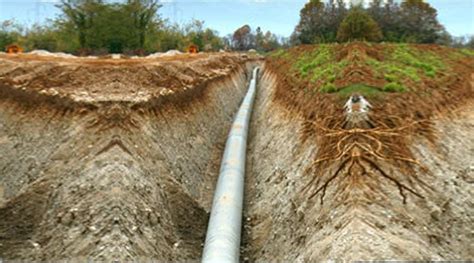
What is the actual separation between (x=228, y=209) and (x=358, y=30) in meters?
31.6

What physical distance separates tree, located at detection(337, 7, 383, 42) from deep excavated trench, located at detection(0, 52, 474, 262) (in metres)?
22.9

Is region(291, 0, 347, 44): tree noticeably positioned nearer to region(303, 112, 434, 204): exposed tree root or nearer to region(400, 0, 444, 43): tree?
region(400, 0, 444, 43): tree

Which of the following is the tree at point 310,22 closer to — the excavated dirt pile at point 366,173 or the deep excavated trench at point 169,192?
the excavated dirt pile at point 366,173

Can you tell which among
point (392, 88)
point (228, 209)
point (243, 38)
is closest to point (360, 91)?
point (392, 88)

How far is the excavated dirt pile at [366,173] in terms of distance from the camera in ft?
35.8

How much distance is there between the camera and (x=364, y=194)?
1170 cm

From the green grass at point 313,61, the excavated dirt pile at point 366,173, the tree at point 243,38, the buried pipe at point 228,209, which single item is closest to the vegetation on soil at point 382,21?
the green grass at point 313,61

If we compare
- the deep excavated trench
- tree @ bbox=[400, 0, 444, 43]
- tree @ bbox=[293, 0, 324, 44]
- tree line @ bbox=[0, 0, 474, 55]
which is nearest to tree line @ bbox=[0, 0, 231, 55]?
tree line @ bbox=[0, 0, 474, 55]

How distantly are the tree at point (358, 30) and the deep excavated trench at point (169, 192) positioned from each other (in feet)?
75.0

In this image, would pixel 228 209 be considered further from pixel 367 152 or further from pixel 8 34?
pixel 8 34

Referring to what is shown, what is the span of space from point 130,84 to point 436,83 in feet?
39.6

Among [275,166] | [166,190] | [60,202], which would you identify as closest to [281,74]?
[275,166]

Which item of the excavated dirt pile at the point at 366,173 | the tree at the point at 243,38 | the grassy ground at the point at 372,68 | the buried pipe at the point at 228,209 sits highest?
the grassy ground at the point at 372,68

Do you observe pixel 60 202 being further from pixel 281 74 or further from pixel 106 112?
pixel 281 74
